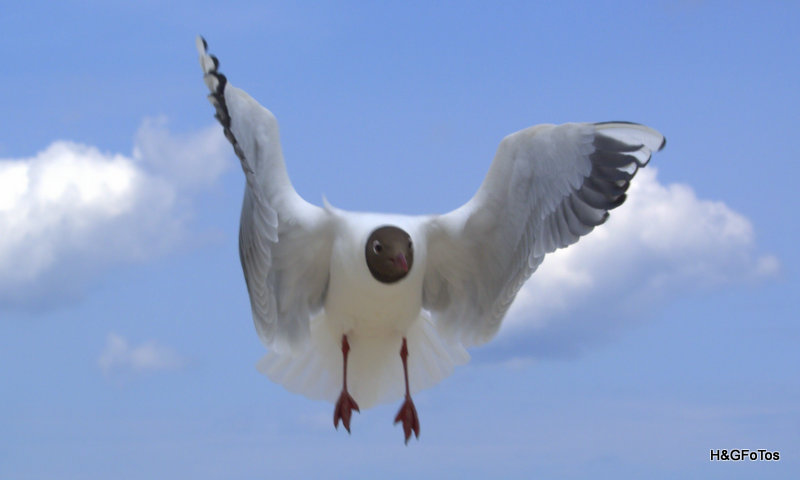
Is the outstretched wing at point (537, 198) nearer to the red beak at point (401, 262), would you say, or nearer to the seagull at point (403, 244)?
the seagull at point (403, 244)

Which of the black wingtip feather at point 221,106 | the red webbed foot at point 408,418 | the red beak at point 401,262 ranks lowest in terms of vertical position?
the red webbed foot at point 408,418

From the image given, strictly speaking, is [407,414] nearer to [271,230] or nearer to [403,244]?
[403,244]

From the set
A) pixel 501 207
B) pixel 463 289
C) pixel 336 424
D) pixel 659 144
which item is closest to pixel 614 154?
pixel 659 144

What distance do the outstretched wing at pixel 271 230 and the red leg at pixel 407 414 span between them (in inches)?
27.3

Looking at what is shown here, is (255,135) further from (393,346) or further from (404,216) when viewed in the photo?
(393,346)

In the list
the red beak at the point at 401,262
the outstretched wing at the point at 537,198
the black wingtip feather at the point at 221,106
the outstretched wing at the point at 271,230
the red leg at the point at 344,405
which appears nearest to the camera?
the black wingtip feather at the point at 221,106

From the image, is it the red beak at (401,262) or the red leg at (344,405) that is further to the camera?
the red leg at (344,405)

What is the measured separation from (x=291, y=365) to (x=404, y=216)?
1.41 meters

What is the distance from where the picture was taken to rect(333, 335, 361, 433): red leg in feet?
26.6

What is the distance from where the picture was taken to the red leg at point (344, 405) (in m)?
8.10

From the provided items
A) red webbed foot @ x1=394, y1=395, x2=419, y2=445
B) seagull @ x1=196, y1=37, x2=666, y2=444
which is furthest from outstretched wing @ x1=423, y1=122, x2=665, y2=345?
red webbed foot @ x1=394, y1=395, x2=419, y2=445

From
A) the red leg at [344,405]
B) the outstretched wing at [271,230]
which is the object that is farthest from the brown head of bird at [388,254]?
the red leg at [344,405]

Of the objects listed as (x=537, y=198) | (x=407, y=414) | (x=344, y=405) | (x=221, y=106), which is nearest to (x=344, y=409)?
(x=344, y=405)

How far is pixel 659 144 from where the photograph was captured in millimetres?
7746
